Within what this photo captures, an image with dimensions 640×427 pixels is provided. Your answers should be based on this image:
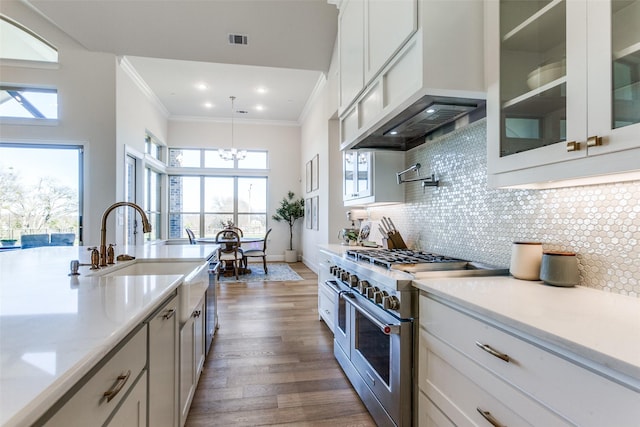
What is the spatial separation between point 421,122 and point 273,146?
694cm

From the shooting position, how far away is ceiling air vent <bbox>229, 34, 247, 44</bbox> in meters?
4.39

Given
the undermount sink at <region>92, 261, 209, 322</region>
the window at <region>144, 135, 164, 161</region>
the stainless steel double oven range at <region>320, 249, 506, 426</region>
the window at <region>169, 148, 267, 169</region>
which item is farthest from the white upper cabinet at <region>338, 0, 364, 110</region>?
the window at <region>169, 148, 267, 169</region>

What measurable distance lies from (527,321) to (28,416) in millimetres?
1122

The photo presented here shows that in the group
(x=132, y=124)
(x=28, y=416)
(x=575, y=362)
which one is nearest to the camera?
(x=28, y=416)

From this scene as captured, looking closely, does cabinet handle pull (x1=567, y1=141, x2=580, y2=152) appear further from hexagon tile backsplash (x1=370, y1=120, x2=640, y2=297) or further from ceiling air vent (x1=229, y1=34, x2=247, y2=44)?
ceiling air vent (x1=229, y1=34, x2=247, y2=44)

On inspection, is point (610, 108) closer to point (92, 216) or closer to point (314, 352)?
point (314, 352)

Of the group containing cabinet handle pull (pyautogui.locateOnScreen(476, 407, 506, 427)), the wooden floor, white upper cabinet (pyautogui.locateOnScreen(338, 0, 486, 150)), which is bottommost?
A: the wooden floor

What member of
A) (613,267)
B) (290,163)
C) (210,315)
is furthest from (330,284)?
(290,163)

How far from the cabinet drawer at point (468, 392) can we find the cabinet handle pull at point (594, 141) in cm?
80

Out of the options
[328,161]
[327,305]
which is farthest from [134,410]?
[328,161]

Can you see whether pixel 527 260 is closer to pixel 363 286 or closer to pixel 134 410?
pixel 363 286

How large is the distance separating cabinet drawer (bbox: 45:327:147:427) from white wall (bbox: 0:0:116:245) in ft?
15.5

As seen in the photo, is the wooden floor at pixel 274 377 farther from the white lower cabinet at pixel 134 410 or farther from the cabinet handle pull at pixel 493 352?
the cabinet handle pull at pixel 493 352

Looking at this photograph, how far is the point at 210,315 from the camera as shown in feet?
9.03
